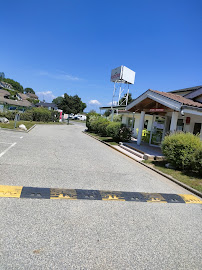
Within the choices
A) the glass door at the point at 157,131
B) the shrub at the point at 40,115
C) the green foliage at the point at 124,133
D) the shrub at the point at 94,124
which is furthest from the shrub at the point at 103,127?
the shrub at the point at 40,115

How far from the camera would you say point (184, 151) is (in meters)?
8.29

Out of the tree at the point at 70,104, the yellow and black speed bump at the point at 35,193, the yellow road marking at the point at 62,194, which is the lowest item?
the yellow road marking at the point at 62,194

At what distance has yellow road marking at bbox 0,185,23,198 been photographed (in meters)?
4.50

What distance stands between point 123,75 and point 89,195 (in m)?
26.3

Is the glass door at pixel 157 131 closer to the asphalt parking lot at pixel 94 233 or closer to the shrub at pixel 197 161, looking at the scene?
the shrub at pixel 197 161

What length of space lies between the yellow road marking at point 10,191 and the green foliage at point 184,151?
20.3 ft

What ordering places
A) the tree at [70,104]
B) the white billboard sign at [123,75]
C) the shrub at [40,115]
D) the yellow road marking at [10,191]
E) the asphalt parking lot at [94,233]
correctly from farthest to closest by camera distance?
1. the tree at [70,104]
2. the shrub at [40,115]
3. the white billboard sign at [123,75]
4. the yellow road marking at [10,191]
5. the asphalt parking lot at [94,233]

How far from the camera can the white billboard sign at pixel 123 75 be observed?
2903cm

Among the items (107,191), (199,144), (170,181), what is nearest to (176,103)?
(199,144)

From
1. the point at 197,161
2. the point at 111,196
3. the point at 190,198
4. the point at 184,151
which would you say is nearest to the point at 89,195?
the point at 111,196

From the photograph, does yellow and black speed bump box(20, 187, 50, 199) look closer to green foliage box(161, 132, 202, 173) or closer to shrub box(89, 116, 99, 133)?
green foliage box(161, 132, 202, 173)

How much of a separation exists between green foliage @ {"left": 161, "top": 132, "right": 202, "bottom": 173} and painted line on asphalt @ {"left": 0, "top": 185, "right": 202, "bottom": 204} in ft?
7.92

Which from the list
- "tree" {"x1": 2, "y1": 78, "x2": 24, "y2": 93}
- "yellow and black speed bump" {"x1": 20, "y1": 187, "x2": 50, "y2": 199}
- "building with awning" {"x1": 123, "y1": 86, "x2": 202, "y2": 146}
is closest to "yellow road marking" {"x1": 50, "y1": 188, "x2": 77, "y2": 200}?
"yellow and black speed bump" {"x1": 20, "y1": 187, "x2": 50, "y2": 199}

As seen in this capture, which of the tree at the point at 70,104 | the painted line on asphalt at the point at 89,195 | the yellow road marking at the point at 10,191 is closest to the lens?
the yellow road marking at the point at 10,191
